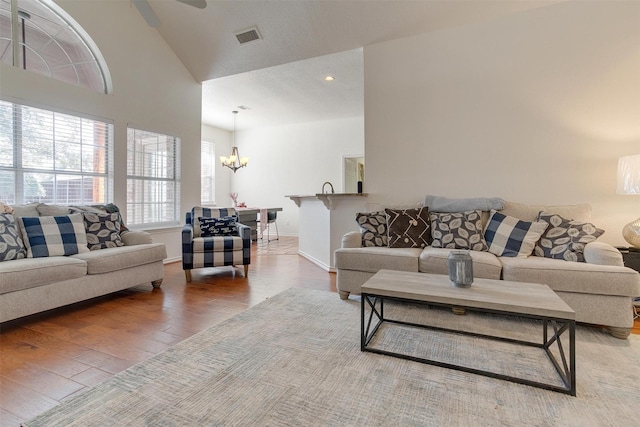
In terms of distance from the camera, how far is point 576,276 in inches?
83.4

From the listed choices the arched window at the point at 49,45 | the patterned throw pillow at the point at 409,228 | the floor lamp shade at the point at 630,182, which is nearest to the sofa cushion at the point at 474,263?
the patterned throw pillow at the point at 409,228

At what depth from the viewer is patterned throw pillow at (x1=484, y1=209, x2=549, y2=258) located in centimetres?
259

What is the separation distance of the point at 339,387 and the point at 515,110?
331 centimetres

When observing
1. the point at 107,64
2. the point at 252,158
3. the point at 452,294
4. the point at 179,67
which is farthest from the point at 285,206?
the point at 452,294

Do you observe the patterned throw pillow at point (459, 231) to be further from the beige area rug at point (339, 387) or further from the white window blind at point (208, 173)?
the white window blind at point (208, 173)

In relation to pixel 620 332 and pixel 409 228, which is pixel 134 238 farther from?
pixel 620 332

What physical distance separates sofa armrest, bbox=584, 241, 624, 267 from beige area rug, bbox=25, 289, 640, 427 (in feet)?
1.76

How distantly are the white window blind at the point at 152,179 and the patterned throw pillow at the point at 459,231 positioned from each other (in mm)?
3901

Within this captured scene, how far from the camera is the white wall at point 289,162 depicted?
7.32 meters

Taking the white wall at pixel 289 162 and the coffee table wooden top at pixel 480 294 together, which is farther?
the white wall at pixel 289 162

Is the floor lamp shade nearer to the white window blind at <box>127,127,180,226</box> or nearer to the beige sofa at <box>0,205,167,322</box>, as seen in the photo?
the beige sofa at <box>0,205,167,322</box>

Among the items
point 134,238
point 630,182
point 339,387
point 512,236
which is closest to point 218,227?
point 134,238

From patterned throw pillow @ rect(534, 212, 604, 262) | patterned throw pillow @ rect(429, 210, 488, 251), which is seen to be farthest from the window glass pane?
patterned throw pillow @ rect(534, 212, 604, 262)

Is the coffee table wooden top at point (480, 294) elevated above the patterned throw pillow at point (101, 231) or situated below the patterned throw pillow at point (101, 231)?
below
